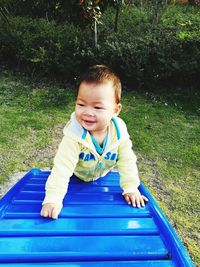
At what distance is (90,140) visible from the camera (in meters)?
2.58

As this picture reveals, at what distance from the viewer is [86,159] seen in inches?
103

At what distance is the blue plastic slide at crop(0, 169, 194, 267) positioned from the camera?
189 cm

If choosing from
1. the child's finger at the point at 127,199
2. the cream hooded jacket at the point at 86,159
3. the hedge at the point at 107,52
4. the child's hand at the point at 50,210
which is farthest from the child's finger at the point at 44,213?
the hedge at the point at 107,52

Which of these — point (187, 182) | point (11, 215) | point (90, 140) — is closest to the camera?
point (11, 215)

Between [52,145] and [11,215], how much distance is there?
257cm

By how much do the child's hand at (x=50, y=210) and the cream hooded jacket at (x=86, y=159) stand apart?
0.33 feet

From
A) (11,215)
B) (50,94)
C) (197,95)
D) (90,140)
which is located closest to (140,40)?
(197,95)

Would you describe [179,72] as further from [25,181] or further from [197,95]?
[25,181]

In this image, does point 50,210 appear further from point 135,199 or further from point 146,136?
point 146,136

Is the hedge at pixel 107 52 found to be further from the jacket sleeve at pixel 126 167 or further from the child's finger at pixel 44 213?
the child's finger at pixel 44 213

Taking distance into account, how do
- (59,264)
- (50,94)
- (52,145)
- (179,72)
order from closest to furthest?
(59,264), (52,145), (50,94), (179,72)

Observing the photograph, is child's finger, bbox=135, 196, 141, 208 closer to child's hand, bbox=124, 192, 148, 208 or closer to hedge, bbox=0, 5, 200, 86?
child's hand, bbox=124, 192, 148, 208

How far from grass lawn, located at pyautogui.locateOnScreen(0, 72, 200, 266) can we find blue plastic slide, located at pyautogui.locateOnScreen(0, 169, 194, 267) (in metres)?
1.15

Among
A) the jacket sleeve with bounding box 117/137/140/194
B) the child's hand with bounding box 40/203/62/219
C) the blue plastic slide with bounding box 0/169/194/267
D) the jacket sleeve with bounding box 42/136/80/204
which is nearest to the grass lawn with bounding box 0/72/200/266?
the jacket sleeve with bounding box 117/137/140/194
